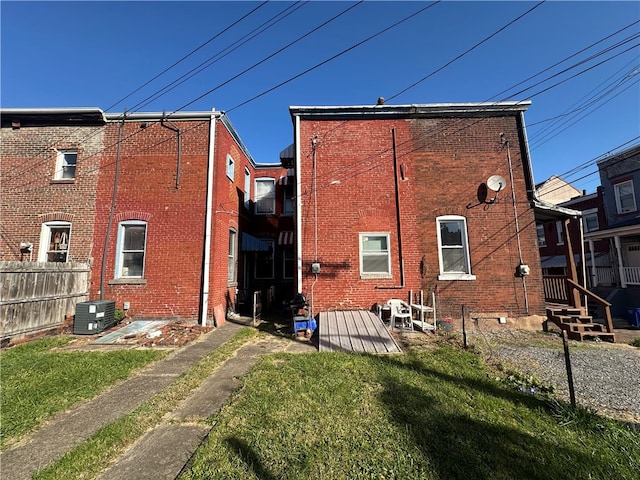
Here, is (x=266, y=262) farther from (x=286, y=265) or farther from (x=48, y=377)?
(x=48, y=377)

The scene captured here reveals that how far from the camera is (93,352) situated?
594 cm

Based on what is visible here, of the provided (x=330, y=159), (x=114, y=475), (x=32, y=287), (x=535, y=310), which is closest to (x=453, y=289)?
(x=535, y=310)

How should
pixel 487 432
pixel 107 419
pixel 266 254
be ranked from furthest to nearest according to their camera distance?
pixel 266 254 < pixel 107 419 < pixel 487 432

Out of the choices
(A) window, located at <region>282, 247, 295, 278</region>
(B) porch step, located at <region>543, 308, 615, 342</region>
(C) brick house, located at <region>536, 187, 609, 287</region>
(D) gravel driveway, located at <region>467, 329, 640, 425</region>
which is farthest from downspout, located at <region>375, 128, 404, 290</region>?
(C) brick house, located at <region>536, 187, 609, 287</region>

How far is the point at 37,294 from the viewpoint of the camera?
7.25 metres

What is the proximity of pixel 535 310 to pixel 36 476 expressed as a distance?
Answer: 11.3 meters

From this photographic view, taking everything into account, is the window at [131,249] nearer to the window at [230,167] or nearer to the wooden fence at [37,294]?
the wooden fence at [37,294]

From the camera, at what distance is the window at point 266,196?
1562 cm

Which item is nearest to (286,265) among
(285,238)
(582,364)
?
(285,238)

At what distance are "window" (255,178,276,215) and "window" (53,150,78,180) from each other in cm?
793

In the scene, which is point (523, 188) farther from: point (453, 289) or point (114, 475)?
point (114, 475)

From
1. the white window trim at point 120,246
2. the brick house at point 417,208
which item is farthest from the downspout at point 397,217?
the white window trim at point 120,246

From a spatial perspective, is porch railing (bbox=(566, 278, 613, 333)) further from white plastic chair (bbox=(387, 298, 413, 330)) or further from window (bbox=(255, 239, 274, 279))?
window (bbox=(255, 239, 274, 279))

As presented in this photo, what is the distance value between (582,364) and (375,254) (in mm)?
5379
